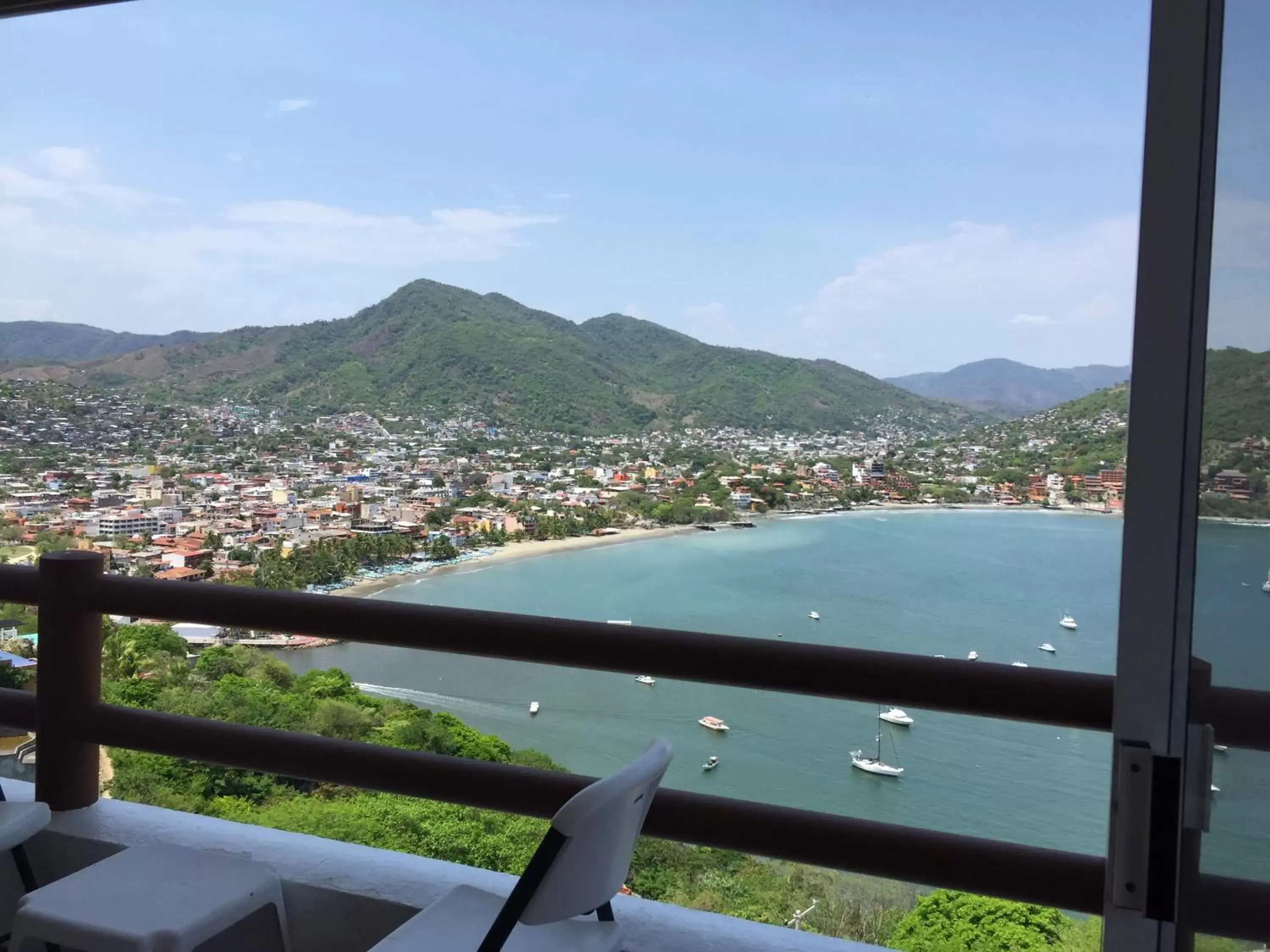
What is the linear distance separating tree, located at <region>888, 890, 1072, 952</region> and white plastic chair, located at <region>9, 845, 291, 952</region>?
37.9ft

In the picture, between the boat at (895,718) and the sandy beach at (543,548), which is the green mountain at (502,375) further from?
the boat at (895,718)

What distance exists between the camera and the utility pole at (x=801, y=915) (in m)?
14.7

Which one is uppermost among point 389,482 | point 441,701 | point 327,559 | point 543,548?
point 389,482

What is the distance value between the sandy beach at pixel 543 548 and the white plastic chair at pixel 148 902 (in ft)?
79.4

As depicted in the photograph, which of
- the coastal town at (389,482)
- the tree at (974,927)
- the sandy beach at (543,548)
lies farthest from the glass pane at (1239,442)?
the sandy beach at (543,548)

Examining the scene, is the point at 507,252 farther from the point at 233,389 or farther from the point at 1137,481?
the point at 1137,481

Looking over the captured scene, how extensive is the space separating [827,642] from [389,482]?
13.5 m

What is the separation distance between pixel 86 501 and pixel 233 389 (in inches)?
190

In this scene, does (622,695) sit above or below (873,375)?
below

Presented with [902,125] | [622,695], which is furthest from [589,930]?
[902,125]

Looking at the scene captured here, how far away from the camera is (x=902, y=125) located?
38.1m

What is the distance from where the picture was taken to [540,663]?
6.04 ft

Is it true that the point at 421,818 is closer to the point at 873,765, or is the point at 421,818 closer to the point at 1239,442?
the point at 873,765

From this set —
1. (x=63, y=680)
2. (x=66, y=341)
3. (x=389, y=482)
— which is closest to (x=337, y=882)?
(x=63, y=680)
